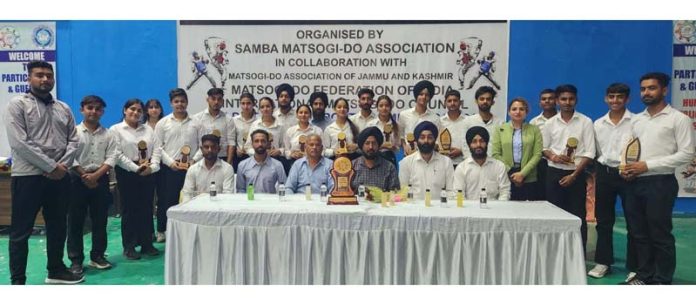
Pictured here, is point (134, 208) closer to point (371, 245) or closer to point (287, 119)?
point (287, 119)

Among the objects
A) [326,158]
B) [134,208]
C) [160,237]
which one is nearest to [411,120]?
[326,158]

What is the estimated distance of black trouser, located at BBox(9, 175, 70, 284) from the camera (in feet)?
13.1

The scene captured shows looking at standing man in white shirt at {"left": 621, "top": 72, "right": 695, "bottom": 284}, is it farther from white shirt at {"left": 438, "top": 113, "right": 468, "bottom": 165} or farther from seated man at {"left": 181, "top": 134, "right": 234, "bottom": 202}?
seated man at {"left": 181, "top": 134, "right": 234, "bottom": 202}

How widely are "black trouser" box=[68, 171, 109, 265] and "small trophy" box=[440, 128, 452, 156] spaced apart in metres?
3.07

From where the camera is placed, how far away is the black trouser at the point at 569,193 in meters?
4.82

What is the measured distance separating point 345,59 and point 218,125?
205 centimetres

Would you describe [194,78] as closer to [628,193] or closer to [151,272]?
[151,272]

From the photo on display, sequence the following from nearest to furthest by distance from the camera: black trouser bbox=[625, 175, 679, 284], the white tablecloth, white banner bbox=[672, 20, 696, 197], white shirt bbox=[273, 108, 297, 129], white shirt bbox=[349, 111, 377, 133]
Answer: the white tablecloth < black trouser bbox=[625, 175, 679, 284] < white shirt bbox=[349, 111, 377, 133] < white shirt bbox=[273, 108, 297, 129] < white banner bbox=[672, 20, 696, 197]

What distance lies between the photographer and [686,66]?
6824mm

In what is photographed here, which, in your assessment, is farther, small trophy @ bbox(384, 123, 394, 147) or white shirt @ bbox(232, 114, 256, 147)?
white shirt @ bbox(232, 114, 256, 147)

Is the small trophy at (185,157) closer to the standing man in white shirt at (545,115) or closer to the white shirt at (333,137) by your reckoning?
the white shirt at (333,137)

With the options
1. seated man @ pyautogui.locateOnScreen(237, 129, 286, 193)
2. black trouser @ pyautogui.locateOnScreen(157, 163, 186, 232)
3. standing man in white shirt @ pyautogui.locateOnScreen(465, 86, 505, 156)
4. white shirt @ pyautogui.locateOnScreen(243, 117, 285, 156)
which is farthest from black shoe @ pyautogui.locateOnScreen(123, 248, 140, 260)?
standing man in white shirt @ pyautogui.locateOnScreen(465, 86, 505, 156)

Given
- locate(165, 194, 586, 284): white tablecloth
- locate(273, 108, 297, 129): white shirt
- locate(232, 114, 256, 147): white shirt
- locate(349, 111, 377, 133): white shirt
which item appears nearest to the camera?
locate(165, 194, 586, 284): white tablecloth

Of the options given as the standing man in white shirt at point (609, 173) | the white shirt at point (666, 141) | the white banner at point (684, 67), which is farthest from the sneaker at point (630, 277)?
the white banner at point (684, 67)
